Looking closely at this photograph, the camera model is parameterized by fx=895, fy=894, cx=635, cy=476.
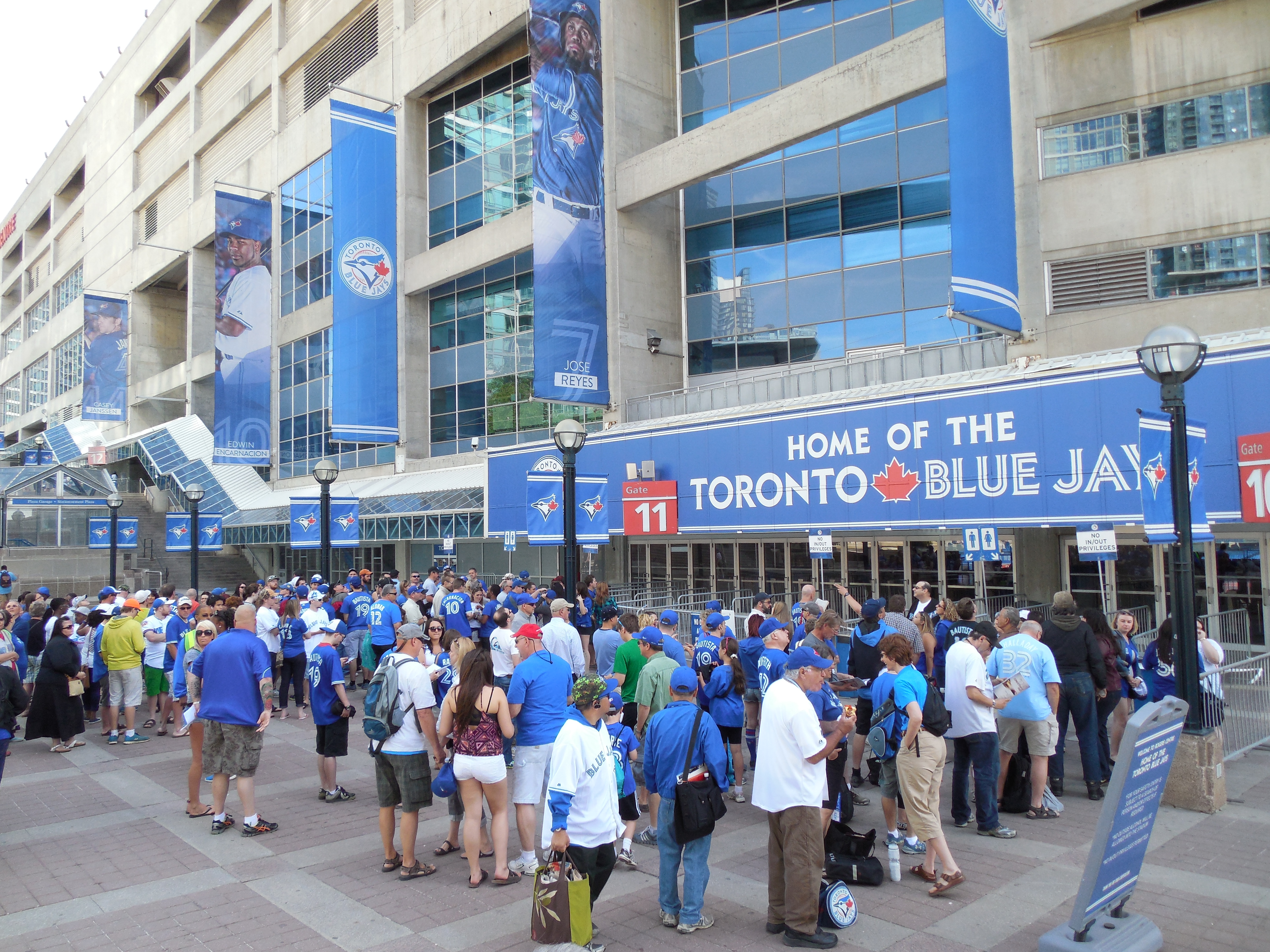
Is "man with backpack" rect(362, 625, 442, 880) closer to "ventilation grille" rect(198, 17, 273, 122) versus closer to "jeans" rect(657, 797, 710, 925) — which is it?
"jeans" rect(657, 797, 710, 925)

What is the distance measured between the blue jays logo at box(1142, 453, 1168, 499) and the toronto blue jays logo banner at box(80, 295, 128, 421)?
5435 centimetres

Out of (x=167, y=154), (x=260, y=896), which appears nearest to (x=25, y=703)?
(x=260, y=896)

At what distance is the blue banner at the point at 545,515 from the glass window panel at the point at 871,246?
976 cm

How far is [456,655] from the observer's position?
8.36 m

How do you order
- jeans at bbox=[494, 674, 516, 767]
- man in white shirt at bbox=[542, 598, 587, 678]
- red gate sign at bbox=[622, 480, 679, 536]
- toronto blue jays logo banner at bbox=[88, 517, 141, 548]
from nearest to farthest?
1. jeans at bbox=[494, 674, 516, 767]
2. man in white shirt at bbox=[542, 598, 587, 678]
3. red gate sign at bbox=[622, 480, 679, 536]
4. toronto blue jays logo banner at bbox=[88, 517, 141, 548]

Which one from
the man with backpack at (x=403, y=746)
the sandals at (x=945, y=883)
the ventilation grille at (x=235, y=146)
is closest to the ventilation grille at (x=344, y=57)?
the ventilation grille at (x=235, y=146)

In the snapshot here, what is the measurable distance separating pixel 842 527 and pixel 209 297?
44.3 meters

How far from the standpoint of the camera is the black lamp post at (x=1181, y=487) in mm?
8203

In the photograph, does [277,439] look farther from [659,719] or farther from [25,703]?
[659,719]

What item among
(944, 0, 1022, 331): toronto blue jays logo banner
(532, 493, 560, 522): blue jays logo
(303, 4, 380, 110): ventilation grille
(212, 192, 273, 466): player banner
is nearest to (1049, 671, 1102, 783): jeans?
(944, 0, 1022, 331): toronto blue jays logo banner

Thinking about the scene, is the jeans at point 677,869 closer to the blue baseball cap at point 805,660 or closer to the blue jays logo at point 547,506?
the blue baseball cap at point 805,660

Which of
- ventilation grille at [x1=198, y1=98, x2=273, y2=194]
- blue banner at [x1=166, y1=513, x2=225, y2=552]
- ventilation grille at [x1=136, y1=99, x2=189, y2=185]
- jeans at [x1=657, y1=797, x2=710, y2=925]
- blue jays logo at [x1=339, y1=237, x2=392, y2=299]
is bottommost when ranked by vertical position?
jeans at [x1=657, y1=797, x2=710, y2=925]

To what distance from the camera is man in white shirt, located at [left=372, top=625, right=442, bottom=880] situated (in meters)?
6.98

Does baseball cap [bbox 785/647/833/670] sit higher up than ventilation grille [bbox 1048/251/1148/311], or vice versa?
ventilation grille [bbox 1048/251/1148/311]
